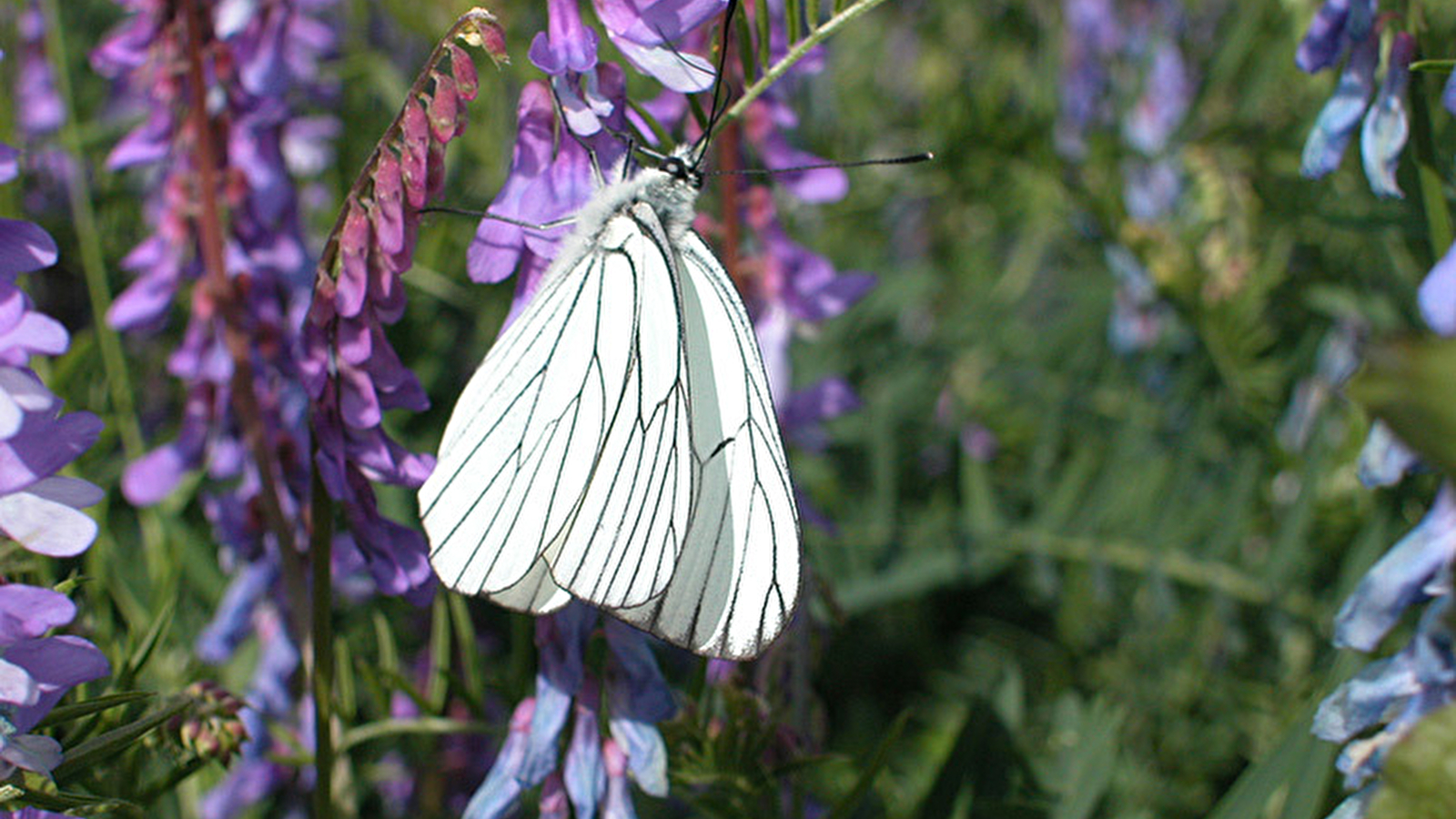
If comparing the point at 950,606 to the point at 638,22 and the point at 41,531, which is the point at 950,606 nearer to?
the point at 638,22

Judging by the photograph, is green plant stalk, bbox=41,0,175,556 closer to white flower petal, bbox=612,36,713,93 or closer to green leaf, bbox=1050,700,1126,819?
white flower petal, bbox=612,36,713,93

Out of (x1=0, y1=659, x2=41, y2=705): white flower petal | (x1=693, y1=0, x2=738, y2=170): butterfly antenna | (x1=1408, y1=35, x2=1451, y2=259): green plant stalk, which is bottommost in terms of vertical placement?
(x1=0, y1=659, x2=41, y2=705): white flower petal

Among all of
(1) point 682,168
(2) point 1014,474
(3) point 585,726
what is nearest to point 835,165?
(1) point 682,168

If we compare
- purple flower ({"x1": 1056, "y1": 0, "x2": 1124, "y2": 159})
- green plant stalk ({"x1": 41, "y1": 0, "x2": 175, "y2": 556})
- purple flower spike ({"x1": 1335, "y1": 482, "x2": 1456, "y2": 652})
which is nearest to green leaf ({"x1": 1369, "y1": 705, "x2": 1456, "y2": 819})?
purple flower spike ({"x1": 1335, "y1": 482, "x2": 1456, "y2": 652})

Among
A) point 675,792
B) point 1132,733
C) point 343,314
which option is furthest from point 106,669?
point 1132,733

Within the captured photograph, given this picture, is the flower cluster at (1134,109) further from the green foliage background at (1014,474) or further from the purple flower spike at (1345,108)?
the purple flower spike at (1345,108)

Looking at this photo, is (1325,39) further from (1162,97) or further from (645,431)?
(1162,97)

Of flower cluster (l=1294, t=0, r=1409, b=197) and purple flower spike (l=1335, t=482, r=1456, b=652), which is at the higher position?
flower cluster (l=1294, t=0, r=1409, b=197)

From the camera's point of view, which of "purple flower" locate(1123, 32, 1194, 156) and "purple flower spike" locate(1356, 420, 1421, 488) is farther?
"purple flower" locate(1123, 32, 1194, 156)
